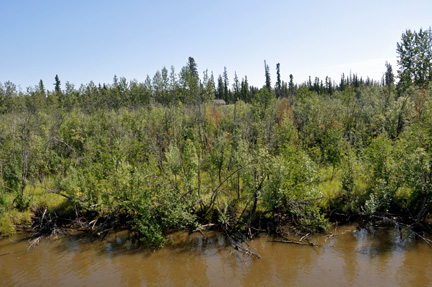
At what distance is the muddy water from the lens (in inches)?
304

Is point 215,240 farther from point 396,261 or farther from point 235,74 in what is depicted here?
point 235,74

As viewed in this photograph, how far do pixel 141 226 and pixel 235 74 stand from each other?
76.6m

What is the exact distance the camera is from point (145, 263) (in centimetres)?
912

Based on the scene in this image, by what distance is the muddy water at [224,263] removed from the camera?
7.72 meters

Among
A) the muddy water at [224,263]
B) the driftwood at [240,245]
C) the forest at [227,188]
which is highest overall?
the forest at [227,188]

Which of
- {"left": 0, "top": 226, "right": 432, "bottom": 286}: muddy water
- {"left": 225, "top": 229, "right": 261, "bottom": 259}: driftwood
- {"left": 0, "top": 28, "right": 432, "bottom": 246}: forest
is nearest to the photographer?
{"left": 0, "top": 226, "right": 432, "bottom": 286}: muddy water

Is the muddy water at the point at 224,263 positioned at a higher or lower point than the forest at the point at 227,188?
lower

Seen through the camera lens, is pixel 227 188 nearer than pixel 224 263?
No

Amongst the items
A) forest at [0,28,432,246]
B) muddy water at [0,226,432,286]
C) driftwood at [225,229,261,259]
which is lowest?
muddy water at [0,226,432,286]

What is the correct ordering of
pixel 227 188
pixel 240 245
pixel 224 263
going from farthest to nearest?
pixel 227 188
pixel 240 245
pixel 224 263

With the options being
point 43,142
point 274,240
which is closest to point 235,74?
point 43,142

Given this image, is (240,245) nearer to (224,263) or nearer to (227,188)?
(224,263)

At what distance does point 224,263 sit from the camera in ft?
28.9

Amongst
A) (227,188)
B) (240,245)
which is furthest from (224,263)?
(227,188)
